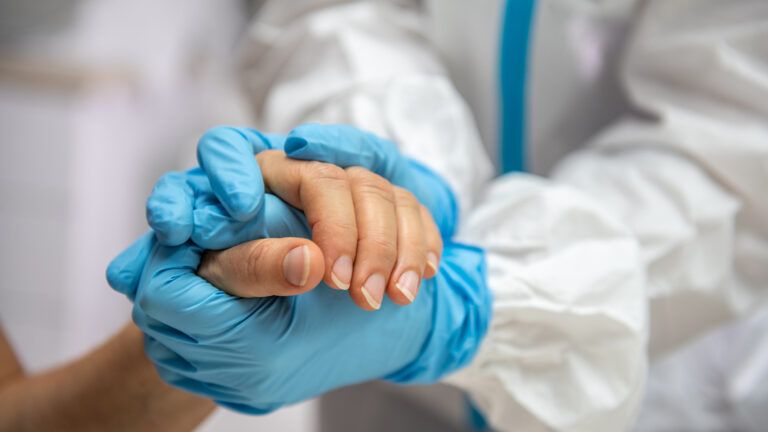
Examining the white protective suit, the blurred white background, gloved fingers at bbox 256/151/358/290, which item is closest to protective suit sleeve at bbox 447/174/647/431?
the white protective suit

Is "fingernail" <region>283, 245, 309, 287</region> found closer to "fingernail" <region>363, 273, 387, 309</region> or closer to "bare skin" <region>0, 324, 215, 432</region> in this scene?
"fingernail" <region>363, 273, 387, 309</region>

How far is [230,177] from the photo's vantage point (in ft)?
1.42

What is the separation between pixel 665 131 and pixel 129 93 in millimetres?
1493

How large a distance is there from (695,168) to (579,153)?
0.13 m

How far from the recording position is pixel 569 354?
613 mm

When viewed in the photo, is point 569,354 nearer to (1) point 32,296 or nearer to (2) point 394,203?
(2) point 394,203

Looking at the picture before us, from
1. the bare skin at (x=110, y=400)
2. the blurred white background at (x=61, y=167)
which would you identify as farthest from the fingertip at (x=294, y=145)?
the blurred white background at (x=61, y=167)

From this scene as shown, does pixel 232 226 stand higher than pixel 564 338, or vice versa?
pixel 232 226

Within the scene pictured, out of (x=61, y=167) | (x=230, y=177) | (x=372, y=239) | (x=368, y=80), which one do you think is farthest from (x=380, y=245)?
(x=61, y=167)

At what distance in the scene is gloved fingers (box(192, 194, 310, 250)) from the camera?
0.43m

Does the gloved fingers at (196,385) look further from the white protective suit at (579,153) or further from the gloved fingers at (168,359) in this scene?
the white protective suit at (579,153)

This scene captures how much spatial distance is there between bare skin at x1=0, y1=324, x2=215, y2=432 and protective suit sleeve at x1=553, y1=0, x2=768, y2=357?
484 millimetres

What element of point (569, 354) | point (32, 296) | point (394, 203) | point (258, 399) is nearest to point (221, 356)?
point (258, 399)

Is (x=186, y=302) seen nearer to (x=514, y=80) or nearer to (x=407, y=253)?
(x=407, y=253)
